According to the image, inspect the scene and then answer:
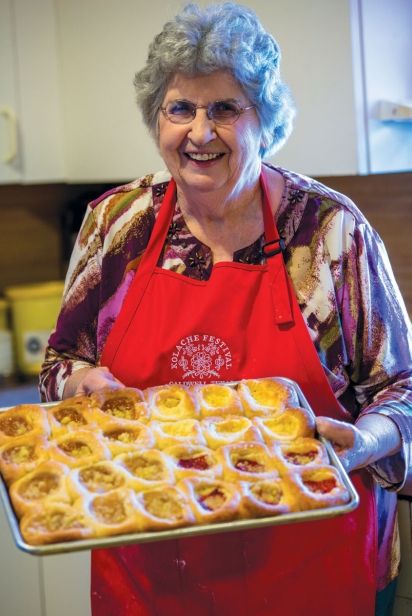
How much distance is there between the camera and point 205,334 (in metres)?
1.49

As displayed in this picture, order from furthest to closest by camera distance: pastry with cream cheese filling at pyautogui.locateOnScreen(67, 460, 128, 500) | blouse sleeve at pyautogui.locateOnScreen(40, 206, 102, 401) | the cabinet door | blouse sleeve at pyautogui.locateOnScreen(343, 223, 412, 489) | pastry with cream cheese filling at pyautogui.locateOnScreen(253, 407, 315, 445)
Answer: the cabinet door → blouse sleeve at pyautogui.locateOnScreen(40, 206, 102, 401) → blouse sleeve at pyautogui.locateOnScreen(343, 223, 412, 489) → pastry with cream cheese filling at pyautogui.locateOnScreen(253, 407, 315, 445) → pastry with cream cheese filling at pyautogui.locateOnScreen(67, 460, 128, 500)

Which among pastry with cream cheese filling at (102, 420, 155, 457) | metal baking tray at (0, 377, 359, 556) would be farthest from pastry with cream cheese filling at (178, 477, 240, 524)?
pastry with cream cheese filling at (102, 420, 155, 457)

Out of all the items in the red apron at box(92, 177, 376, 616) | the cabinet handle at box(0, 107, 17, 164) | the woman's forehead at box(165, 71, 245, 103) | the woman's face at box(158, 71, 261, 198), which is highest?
the cabinet handle at box(0, 107, 17, 164)

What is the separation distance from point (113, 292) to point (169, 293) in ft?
0.34

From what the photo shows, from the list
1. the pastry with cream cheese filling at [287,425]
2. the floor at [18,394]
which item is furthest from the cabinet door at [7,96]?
the pastry with cream cheese filling at [287,425]

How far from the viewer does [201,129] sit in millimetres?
1378

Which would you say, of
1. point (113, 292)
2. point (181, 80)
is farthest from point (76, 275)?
point (181, 80)

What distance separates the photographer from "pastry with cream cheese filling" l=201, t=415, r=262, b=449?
133 cm

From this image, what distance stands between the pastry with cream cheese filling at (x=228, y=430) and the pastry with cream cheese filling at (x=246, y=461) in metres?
0.02

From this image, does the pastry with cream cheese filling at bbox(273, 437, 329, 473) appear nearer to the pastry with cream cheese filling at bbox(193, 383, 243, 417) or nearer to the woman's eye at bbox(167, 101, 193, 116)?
the pastry with cream cheese filling at bbox(193, 383, 243, 417)

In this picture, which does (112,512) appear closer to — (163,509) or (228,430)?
(163,509)

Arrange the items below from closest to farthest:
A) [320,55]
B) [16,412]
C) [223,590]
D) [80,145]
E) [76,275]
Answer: [16,412] < [223,590] < [76,275] < [320,55] < [80,145]

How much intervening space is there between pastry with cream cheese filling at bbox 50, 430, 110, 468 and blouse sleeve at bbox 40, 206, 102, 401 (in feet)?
0.82

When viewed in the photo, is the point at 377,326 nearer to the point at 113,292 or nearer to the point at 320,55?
the point at 113,292
